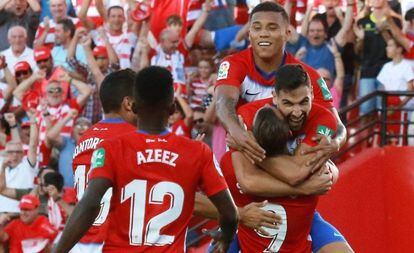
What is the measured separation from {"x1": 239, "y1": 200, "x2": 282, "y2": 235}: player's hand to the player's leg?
0.47m

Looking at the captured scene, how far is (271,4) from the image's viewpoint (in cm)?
932

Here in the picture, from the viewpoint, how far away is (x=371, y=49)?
15.2 meters

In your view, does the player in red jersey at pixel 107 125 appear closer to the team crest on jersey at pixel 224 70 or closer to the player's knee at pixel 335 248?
the team crest on jersey at pixel 224 70

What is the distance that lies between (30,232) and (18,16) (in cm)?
376

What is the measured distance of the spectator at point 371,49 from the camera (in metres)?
15.0

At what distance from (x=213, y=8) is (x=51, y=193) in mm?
3458

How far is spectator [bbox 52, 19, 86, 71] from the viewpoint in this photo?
16.6m

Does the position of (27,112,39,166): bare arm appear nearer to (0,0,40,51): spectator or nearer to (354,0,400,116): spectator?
(0,0,40,51): spectator

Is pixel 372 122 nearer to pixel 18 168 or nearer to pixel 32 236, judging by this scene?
pixel 32 236

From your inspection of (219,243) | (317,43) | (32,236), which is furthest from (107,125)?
(317,43)

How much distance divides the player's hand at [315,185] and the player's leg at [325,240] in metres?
0.44

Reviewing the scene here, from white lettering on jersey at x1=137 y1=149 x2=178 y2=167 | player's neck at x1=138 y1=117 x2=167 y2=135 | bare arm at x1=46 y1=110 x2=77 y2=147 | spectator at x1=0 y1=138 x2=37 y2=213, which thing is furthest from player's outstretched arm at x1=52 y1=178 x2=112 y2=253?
bare arm at x1=46 y1=110 x2=77 y2=147

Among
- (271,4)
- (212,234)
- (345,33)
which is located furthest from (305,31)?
(212,234)

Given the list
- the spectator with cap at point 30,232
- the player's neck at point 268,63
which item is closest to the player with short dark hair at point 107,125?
the player's neck at point 268,63
